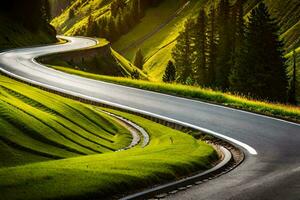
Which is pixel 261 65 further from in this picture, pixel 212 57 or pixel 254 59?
pixel 212 57

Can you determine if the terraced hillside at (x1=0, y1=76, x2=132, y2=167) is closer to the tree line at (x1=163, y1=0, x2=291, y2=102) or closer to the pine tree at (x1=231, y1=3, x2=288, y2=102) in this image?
the tree line at (x1=163, y1=0, x2=291, y2=102)

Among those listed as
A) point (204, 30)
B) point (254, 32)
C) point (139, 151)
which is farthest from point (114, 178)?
point (204, 30)

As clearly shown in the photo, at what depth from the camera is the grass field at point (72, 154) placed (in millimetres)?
9344

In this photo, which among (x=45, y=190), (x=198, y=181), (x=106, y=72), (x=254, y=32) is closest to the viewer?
(x=45, y=190)

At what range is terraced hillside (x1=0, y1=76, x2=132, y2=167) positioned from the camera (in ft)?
40.3

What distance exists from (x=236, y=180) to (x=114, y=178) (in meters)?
3.17

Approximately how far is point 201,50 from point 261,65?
23.9 meters

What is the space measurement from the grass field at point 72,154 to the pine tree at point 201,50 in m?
61.7

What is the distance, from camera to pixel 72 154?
13594 mm

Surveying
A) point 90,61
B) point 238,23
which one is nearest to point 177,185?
point 90,61

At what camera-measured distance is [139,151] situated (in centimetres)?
1434

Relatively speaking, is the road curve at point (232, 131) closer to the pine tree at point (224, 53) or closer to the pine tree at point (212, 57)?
the pine tree at point (224, 53)

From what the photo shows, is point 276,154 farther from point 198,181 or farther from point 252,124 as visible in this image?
point 252,124

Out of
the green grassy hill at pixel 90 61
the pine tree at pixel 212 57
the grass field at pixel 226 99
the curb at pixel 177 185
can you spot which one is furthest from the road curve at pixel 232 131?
the pine tree at pixel 212 57
